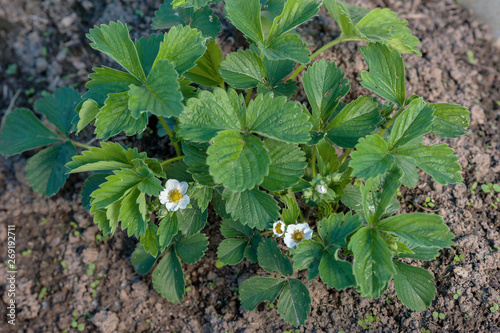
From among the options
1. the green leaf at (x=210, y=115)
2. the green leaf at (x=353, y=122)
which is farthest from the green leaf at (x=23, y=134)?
the green leaf at (x=353, y=122)

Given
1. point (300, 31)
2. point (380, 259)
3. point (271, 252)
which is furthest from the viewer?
point (300, 31)

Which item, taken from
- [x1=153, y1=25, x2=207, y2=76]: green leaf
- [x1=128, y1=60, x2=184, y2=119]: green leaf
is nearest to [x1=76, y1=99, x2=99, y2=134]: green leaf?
[x1=128, y1=60, x2=184, y2=119]: green leaf

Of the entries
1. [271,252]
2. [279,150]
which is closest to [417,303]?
[271,252]

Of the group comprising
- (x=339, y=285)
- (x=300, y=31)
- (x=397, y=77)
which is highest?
(x=397, y=77)

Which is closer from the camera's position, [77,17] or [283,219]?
[283,219]

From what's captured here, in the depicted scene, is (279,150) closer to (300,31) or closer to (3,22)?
(300,31)

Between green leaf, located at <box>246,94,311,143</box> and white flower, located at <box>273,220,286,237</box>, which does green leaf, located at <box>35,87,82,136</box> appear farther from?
white flower, located at <box>273,220,286,237</box>

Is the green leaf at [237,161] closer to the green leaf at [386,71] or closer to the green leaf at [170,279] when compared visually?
the green leaf at [386,71]
